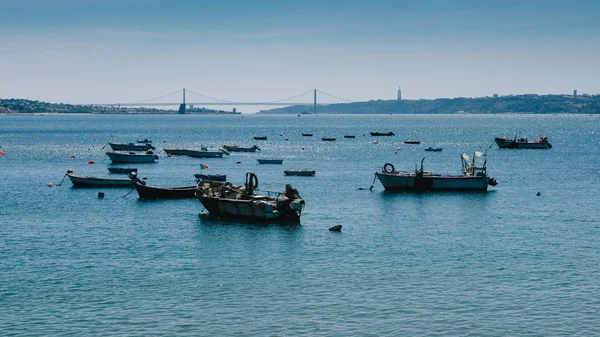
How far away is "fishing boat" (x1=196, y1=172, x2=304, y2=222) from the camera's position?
63031mm

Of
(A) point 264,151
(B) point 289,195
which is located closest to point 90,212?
(B) point 289,195

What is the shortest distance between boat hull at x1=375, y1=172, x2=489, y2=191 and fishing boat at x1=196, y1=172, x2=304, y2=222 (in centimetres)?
2490

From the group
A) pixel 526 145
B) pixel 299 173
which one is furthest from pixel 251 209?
pixel 526 145

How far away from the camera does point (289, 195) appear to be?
210ft

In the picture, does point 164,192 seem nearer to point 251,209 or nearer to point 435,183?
point 251,209

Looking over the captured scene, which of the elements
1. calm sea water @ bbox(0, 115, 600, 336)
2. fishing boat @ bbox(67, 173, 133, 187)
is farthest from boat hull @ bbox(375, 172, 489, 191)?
fishing boat @ bbox(67, 173, 133, 187)

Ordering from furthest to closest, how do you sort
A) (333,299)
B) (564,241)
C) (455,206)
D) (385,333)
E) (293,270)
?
(455,206) → (564,241) → (293,270) → (333,299) → (385,333)

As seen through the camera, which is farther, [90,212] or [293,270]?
[90,212]

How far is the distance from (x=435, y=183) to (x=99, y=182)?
38995 millimetres

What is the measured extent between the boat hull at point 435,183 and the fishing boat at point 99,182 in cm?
2990

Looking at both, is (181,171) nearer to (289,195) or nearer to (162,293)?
(289,195)

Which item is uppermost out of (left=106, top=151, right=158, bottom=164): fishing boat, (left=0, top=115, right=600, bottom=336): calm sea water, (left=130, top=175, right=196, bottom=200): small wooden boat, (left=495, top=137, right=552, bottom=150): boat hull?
(left=495, top=137, right=552, bottom=150): boat hull

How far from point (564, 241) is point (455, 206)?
67.7ft

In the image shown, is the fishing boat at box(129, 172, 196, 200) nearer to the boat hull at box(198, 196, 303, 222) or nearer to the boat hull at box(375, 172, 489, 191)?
the boat hull at box(198, 196, 303, 222)
